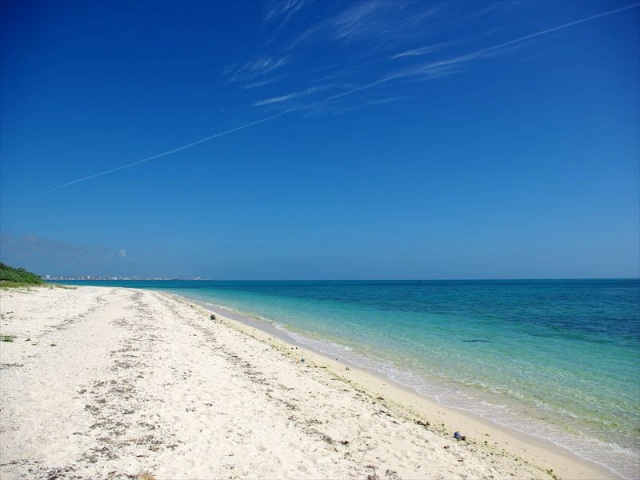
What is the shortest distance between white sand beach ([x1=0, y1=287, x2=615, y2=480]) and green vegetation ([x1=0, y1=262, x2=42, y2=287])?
29.7 metres

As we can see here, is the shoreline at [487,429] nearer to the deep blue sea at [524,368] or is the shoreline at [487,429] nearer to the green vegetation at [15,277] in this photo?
the deep blue sea at [524,368]

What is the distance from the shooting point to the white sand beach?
5.71 m

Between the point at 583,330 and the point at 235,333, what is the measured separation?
23.9m

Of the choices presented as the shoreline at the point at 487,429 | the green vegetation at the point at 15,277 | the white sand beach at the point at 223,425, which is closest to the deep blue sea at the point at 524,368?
the shoreline at the point at 487,429

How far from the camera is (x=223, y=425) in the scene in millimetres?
7109

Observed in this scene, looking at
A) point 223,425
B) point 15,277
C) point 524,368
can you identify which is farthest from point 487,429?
point 15,277

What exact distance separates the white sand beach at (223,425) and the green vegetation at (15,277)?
2974cm

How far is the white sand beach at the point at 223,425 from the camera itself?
5.71 m

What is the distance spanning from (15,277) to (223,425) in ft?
140

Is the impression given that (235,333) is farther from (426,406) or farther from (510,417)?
(510,417)

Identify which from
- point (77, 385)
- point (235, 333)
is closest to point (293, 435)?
point (77, 385)

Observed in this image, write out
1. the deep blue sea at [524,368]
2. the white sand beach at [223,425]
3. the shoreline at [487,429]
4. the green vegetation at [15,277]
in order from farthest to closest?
the green vegetation at [15,277]
the deep blue sea at [524,368]
the shoreline at [487,429]
the white sand beach at [223,425]

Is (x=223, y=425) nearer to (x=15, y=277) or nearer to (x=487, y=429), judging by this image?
(x=487, y=429)

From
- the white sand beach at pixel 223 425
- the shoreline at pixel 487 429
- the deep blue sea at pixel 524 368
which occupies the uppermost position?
the white sand beach at pixel 223 425
